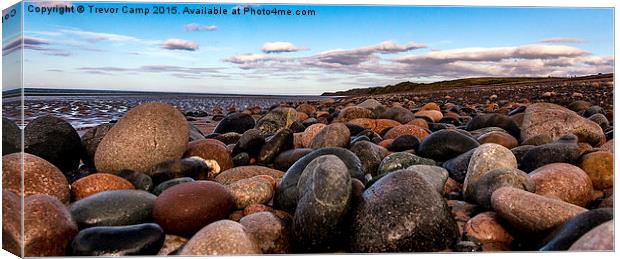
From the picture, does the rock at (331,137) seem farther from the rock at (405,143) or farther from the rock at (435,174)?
the rock at (435,174)

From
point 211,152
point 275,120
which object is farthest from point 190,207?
point 275,120

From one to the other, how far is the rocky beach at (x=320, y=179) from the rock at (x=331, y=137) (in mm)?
16

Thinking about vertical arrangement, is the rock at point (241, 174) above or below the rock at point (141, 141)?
below

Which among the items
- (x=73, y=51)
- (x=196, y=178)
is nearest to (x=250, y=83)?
(x=196, y=178)

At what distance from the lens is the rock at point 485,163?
5.19 metres

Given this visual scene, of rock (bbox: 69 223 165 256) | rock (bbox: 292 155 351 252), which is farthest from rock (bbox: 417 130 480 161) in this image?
rock (bbox: 69 223 165 256)

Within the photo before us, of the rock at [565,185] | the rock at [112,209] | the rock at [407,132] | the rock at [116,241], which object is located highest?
the rock at [407,132]

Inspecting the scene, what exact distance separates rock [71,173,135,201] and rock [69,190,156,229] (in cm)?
49

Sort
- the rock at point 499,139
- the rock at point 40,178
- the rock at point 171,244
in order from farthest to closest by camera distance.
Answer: the rock at point 499,139, the rock at point 40,178, the rock at point 171,244

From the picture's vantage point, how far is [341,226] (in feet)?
13.4

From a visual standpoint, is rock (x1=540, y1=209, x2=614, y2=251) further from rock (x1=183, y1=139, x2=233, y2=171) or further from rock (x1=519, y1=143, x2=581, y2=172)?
rock (x1=183, y1=139, x2=233, y2=171)

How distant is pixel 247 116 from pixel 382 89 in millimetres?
2608

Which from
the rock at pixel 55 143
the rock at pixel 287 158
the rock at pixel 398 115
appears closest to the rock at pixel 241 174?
the rock at pixel 287 158

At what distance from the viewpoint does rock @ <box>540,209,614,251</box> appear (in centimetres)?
383
